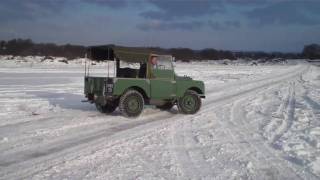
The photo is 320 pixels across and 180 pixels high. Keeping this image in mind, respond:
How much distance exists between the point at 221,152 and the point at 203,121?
14.6 ft

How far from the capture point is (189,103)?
16.0 m

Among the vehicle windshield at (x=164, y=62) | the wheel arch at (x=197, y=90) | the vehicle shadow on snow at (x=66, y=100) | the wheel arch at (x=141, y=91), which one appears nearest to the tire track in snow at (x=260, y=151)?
the wheel arch at (x=197, y=90)

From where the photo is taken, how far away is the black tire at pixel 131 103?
1452 centimetres

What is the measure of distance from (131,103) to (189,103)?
2.28m

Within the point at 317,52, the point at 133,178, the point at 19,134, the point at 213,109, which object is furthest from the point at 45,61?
the point at 317,52

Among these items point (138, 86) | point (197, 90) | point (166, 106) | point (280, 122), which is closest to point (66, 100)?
point (166, 106)

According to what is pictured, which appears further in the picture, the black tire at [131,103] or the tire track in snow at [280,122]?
the black tire at [131,103]

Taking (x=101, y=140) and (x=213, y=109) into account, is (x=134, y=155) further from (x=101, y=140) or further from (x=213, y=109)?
(x=213, y=109)

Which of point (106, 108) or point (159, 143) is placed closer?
point (159, 143)

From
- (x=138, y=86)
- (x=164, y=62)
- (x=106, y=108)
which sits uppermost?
(x=164, y=62)

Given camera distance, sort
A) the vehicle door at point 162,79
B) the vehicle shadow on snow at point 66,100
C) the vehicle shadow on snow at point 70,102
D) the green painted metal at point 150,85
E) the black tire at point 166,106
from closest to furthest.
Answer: the green painted metal at point 150,85, the vehicle door at point 162,79, the vehicle shadow on snow at point 70,102, the black tire at point 166,106, the vehicle shadow on snow at point 66,100

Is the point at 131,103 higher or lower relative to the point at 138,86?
lower

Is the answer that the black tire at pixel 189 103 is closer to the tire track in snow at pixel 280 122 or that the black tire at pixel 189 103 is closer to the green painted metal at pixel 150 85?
the green painted metal at pixel 150 85

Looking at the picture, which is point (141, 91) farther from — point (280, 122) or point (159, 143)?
point (159, 143)
